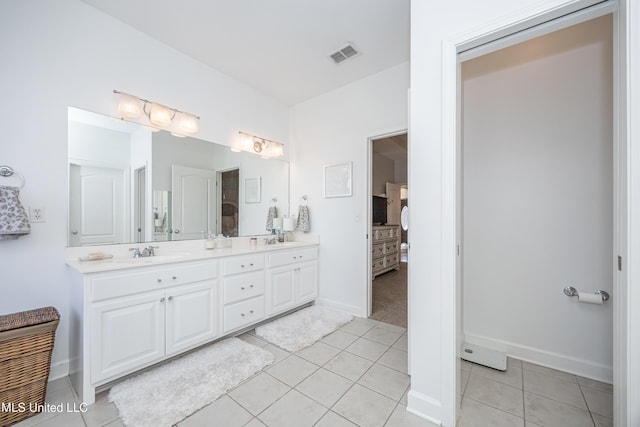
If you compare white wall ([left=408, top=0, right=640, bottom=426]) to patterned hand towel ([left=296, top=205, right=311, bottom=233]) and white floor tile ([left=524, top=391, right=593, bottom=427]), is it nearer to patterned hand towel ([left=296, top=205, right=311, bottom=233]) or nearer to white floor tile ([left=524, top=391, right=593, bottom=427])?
white floor tile ([left=524, top=391, right=593, bottom=427])

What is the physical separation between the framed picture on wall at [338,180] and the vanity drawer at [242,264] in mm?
1209

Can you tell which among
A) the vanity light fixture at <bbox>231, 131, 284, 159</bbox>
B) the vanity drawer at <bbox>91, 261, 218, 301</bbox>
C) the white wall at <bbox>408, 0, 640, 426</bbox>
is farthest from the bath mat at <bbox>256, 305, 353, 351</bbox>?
the vanity light fixture at <bbox>231, 131, 284, 159</bbox>

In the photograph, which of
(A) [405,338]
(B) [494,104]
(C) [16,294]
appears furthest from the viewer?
(A) [405,338]

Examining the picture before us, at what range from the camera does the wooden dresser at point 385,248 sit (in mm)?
4695

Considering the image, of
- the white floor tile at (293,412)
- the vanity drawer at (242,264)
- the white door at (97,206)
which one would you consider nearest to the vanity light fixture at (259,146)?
the white door at (97,206)

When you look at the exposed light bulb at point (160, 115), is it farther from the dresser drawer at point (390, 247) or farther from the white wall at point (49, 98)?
the dresser drawer at point (390, 247)

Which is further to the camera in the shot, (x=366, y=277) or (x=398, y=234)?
(x=398, y=234)

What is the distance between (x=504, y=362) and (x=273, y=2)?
3.27 m

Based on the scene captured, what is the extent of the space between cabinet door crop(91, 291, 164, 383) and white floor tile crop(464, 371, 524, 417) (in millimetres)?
2174

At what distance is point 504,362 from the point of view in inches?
76.1

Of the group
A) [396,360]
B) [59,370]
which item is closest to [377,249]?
[396,360]

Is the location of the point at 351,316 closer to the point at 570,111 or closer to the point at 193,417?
the point at 193,417

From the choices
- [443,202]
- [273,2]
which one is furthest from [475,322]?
[273,2]

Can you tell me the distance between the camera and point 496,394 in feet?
5.41
